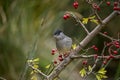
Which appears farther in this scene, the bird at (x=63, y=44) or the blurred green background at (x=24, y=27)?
the blurred green background at (x=24, y=27)

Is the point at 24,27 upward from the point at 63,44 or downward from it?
downward

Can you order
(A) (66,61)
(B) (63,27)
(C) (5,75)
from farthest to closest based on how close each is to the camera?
(B) (63,27) < (C) (5,75) < (A) (66,61)

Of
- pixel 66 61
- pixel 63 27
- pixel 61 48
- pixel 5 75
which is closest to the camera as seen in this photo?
pixel 66 61

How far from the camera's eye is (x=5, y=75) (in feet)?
10.6

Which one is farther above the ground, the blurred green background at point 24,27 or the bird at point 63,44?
the bird at point 63,44

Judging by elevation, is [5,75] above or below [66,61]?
below

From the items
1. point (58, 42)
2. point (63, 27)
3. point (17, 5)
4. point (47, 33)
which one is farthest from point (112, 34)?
point (58, 42)

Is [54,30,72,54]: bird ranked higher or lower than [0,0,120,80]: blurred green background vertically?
higher

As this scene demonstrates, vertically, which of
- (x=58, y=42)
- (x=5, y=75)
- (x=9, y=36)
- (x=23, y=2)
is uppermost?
(x=58, y=42)

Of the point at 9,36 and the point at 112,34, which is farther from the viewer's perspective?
the point at 112,34

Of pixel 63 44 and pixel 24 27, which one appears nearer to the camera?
pixel 63 44

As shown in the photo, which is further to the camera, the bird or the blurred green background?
the blurred green background

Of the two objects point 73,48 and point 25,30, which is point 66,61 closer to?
point 73,48

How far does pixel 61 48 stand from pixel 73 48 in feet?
0.21
